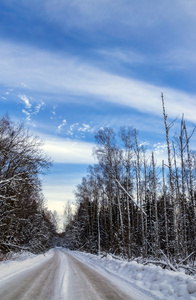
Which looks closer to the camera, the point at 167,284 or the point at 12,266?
the point at 167,284

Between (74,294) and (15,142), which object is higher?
(15,142)

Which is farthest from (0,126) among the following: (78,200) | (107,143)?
(78,200)

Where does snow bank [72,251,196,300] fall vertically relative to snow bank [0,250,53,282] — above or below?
above

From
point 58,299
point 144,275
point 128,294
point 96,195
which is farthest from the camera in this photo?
point 96,195

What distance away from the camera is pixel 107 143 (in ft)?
66.0

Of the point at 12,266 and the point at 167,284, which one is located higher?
the point at 167,284

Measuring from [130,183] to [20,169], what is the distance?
14646 millimetres

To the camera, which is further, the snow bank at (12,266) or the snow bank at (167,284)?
the snow bank at (12,266)

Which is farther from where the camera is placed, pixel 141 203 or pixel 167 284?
pixel 141 203

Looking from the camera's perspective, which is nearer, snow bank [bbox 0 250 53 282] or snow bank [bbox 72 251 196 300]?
snow bank [bbox 72 251 196 300]

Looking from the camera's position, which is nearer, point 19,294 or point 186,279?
point 186,279

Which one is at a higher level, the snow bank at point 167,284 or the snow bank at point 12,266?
the snow bank at point 167,284

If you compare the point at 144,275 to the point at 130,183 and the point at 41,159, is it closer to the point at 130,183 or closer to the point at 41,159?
the point at 41,159

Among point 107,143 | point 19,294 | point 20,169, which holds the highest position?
point 107,143
